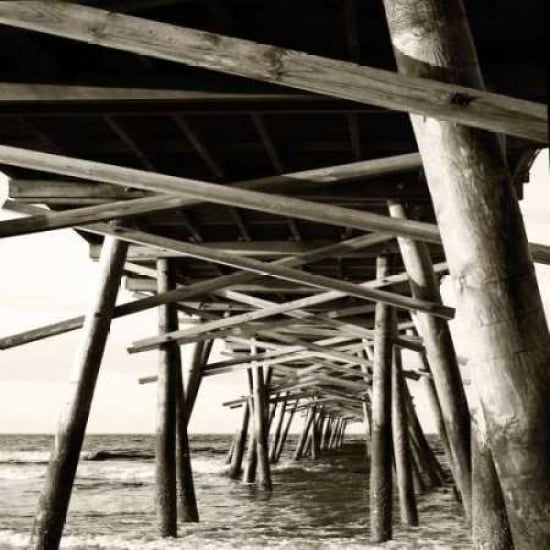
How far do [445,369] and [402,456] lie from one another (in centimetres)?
376

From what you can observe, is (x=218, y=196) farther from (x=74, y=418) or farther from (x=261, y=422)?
(x=261, y=422)

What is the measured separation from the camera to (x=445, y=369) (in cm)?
533

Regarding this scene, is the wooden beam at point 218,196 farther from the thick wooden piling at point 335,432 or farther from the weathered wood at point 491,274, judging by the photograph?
the thick wooden piling at point 335,432

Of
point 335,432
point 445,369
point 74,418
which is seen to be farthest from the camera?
point 335,432

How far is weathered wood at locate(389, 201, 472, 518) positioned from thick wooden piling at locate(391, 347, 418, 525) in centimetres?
284

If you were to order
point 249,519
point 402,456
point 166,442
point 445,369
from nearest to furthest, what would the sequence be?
point 445,369 → point 166,442 → point 402,456 → point 249,519

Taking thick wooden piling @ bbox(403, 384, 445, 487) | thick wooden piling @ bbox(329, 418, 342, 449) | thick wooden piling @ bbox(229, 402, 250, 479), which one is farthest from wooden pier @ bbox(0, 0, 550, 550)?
thick wooden piling @ bbox(329, 418, 342, 449)

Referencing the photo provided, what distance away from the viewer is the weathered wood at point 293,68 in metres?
1.77

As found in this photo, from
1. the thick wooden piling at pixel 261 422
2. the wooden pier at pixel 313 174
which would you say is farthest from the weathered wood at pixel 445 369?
the thick wooden piling at pixel 261 422

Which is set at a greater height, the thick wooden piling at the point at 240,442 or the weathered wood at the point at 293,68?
the thick wooden piling at the point at 240,442

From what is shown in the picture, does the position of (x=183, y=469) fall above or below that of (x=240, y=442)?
below

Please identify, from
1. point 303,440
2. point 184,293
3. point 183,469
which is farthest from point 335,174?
point 303,440

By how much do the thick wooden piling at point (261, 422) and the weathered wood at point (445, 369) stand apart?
7614mm

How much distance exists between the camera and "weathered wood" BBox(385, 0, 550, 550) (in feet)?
5.81
